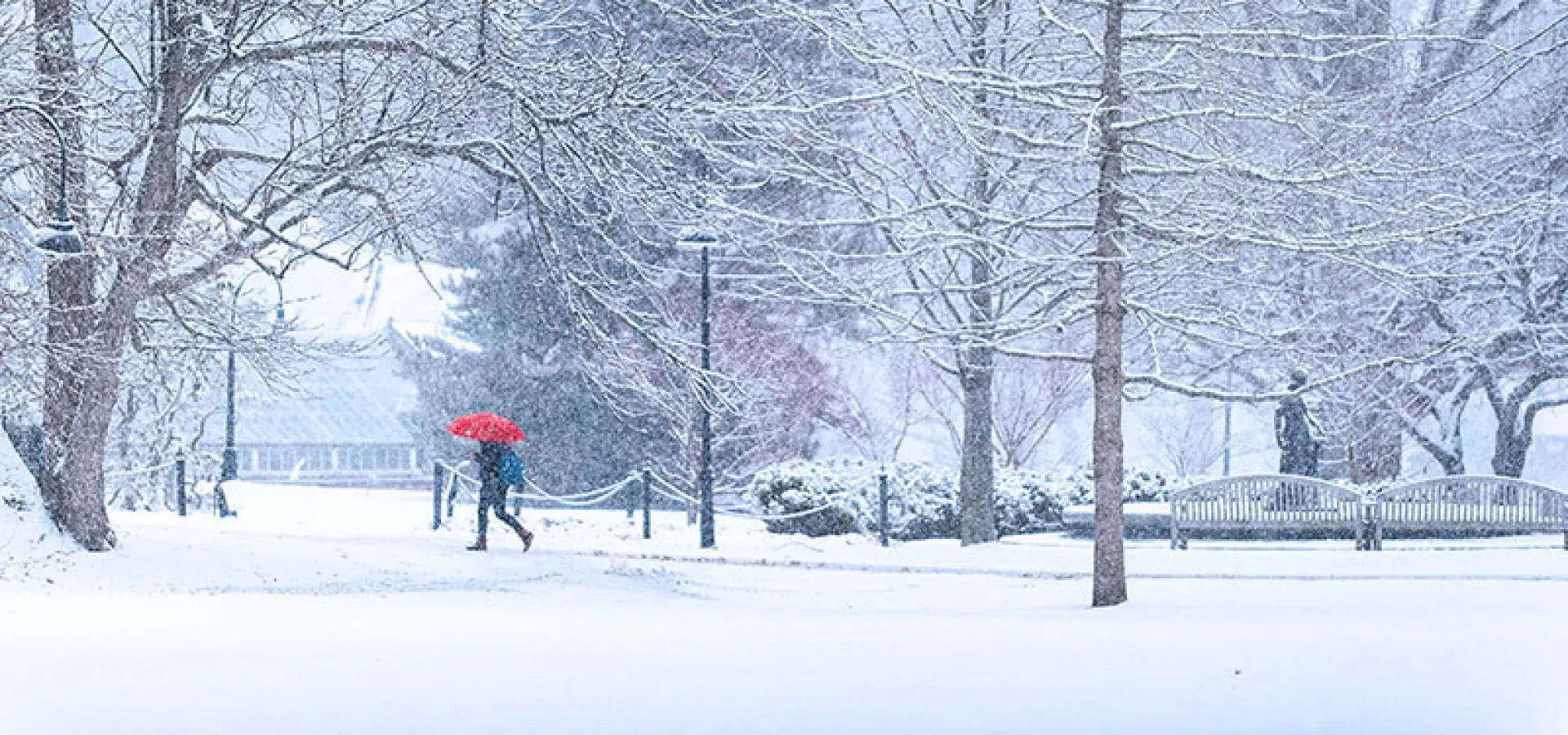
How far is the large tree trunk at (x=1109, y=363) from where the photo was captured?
A: 16.1 m

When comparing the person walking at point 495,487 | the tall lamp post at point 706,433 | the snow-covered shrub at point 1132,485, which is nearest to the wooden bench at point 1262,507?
the snow-covered shrub at point 1132,485

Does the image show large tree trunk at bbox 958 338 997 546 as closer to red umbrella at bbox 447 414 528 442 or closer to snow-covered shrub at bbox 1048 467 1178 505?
snow-covered shrub at bbox 1048 467 1178 505

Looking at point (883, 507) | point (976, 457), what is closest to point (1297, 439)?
point (976, 457)

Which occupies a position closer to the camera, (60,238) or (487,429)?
(60,238)

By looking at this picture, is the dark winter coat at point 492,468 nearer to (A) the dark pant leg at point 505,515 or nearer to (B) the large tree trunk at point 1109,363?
(A) the dark pant leg at point 505,515

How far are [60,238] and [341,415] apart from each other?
2117 inches

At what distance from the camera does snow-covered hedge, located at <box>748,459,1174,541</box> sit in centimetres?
2880

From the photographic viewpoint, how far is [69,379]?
18250 mm

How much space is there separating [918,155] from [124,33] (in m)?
9.48

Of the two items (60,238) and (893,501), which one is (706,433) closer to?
(893,501)

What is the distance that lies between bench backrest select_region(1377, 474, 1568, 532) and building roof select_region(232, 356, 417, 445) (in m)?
43.9

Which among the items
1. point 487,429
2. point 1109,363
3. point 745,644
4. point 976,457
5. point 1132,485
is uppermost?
point 1109,363

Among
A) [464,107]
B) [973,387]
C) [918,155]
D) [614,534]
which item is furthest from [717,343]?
[464,107]

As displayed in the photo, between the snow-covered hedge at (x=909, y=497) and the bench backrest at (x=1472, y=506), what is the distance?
5287 mm
